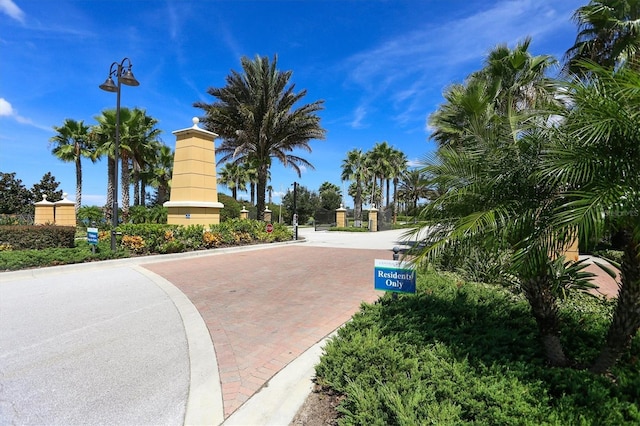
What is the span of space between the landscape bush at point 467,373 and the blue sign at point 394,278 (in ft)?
1.26

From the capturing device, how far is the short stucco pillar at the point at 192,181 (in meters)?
13.8

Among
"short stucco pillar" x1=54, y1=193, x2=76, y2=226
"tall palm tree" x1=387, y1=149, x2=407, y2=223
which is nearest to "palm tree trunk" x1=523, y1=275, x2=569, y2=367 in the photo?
"short stucco pillar" x1=54, y1=193, x2=76, y2=226

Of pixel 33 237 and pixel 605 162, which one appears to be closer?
pixel 605 162

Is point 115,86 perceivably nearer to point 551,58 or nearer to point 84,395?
point 84,395

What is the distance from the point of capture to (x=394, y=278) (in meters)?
4.03

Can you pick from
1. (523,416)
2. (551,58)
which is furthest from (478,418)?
(551,58)

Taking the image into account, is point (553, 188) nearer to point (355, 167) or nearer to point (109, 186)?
point (109, 186)

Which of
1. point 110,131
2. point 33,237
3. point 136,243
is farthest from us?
point 110,131

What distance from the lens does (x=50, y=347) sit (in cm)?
397

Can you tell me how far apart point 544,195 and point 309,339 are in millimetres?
3060

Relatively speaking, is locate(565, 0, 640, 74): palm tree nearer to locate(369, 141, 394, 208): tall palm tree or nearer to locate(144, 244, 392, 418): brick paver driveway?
locate(144, 244, 392, 418): brick paver driveway

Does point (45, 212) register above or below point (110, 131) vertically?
below

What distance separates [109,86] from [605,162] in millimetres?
12980

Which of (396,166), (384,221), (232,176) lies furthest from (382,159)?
(232,176)
